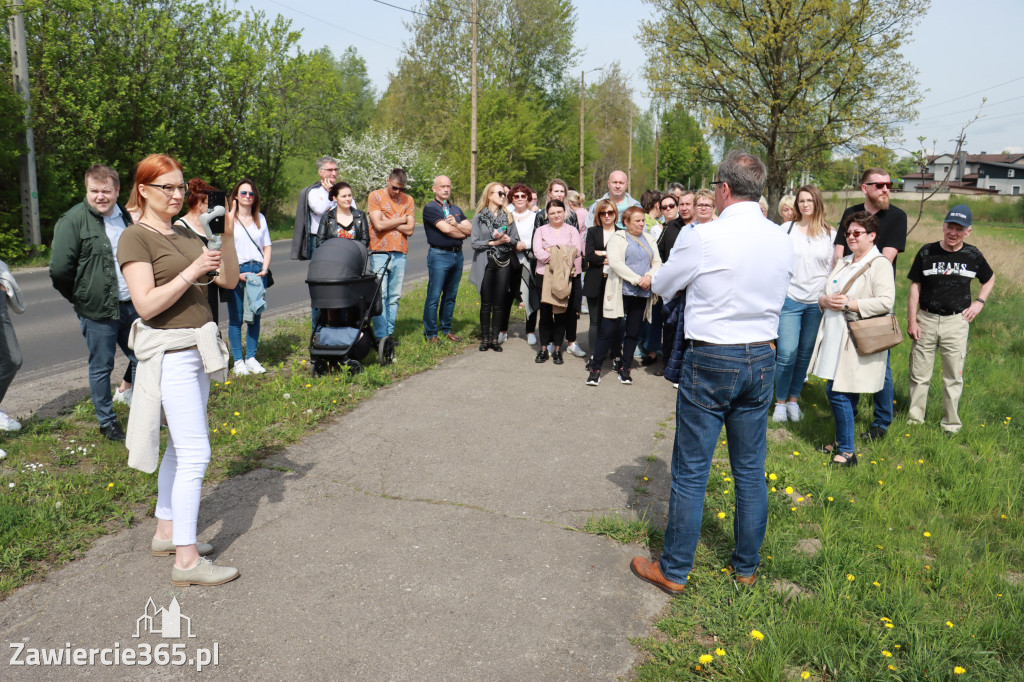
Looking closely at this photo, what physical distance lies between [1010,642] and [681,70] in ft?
70.9

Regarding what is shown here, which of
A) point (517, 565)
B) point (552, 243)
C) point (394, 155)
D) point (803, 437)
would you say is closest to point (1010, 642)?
point (517, 565)

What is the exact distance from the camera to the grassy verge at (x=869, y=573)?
323 centimetres

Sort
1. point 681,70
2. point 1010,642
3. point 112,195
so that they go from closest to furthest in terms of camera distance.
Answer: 1. point 1010,642
2. point 112,195
3. point 681,70

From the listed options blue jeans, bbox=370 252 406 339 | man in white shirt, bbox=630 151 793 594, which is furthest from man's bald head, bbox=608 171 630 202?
man in white shirt, bbox=630 151 793 594

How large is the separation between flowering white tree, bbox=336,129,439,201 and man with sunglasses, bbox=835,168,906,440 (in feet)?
129

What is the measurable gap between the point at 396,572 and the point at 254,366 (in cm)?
446

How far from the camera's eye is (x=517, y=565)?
4004 mm

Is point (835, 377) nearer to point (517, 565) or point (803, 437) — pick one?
point (803, 437)

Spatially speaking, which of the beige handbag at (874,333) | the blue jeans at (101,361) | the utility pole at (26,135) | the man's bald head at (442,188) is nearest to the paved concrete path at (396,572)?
the blue jeans at (101,361)

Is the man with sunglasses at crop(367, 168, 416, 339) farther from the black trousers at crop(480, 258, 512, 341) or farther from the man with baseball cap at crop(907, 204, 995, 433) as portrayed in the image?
the man with baseball cap at crop(907, 204, 995, 433)

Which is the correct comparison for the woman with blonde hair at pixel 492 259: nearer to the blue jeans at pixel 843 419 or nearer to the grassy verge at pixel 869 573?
the grassy verge at pixel 869 573

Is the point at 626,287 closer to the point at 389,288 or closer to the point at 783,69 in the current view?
the point at 389,288

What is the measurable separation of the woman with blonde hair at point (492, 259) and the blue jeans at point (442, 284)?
10.3 inches

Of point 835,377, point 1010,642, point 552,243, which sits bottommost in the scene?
point 1010,642
